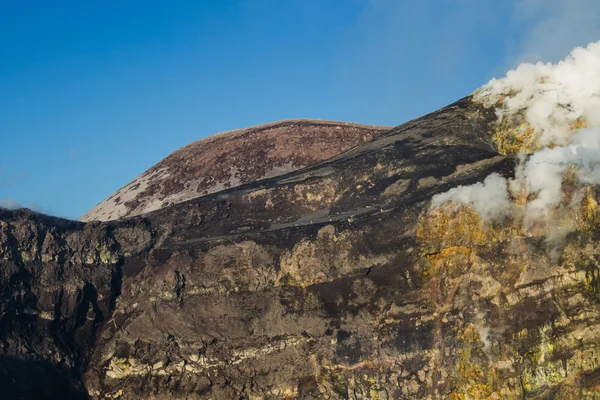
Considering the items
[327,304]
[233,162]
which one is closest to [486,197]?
[327,304]

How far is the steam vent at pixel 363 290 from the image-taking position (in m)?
22.8

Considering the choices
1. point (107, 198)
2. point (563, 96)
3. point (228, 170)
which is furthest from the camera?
point (107, 198)

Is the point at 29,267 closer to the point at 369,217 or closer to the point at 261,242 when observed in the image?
the point at 261,242

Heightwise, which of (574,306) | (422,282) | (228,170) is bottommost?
(574,306)

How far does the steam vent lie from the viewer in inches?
896

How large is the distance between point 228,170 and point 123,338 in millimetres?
27422

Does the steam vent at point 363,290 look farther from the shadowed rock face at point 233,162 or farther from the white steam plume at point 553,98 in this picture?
the shadowed rock face at point 233,162

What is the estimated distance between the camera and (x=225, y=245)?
28156mm

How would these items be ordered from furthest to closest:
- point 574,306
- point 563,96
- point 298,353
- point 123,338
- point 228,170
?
1. point 228,170
2. point 563,96
3. point 123,338
4. point 298,353
5. point 574,306

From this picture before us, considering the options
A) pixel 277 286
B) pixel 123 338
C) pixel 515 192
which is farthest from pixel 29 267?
pixel 515 192

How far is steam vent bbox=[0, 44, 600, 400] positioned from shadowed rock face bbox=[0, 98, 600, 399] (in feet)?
0.19

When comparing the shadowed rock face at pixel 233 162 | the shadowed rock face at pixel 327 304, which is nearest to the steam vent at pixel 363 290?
the shadowed rock face at pixel 327 304

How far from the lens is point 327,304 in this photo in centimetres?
2531

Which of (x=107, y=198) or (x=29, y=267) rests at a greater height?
(x=107, y=198)
